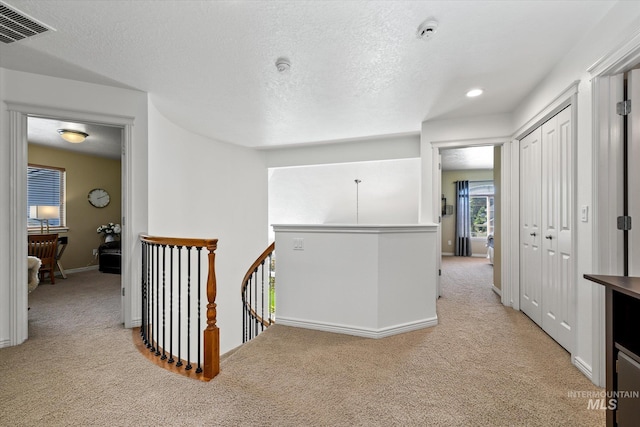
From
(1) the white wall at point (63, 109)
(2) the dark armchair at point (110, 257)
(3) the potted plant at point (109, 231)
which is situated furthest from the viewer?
(3) the potted plant at point (109, 231)

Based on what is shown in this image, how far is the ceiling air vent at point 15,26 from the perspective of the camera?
173 centimetres

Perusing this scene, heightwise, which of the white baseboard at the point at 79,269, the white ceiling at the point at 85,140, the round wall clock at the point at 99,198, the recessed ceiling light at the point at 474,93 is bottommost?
the white baseboard at the point at 79,269

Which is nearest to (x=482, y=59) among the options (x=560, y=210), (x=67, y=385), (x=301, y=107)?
(x=560, y=210)

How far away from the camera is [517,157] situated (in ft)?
10.9

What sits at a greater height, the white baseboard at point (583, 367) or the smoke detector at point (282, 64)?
the smoke detector at point (282, 64)

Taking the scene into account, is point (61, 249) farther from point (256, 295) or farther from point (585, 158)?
point (585, 158)

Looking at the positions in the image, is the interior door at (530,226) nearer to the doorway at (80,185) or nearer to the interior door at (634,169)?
the interior door at (634,169)

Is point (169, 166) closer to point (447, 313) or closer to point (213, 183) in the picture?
point (213, 183)

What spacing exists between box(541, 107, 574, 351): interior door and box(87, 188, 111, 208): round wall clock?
7478 millimetres

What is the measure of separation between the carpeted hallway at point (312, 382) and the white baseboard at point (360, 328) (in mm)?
69

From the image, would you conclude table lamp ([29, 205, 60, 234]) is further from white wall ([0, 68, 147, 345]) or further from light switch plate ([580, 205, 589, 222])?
light switch plate ([580, 205, 589, 222])

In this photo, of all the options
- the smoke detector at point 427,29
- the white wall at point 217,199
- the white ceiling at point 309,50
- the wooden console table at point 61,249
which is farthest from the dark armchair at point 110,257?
the smoke detector at point 427,29

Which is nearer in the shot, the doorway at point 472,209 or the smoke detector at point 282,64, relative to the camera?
the smoke detector at point 282,64

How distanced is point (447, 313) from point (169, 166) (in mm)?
3931
